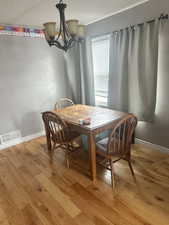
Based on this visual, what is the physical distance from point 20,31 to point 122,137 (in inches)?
107

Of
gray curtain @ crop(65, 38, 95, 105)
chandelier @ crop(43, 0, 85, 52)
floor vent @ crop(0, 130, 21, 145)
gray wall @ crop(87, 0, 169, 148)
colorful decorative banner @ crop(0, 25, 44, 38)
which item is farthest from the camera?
gray curtain @ crop(65, 38, 95, 105)

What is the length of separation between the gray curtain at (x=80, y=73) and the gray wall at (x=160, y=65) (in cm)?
63

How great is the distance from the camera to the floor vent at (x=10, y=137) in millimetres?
3268

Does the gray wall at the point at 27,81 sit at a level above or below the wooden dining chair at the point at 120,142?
above

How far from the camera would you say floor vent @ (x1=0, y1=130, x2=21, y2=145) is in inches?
129

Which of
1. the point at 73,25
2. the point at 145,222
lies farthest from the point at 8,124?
the point at 145,222

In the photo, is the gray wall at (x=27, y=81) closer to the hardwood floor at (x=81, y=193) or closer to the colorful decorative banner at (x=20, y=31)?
the colorful decorative banner at (x=20, y=31)

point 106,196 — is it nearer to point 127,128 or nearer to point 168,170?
point 127,128

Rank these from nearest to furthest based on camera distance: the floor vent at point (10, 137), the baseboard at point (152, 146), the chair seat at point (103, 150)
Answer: the chair seat at point (103, 150) < the baseboard at point (152, 146) < the floor vent at point (10, 137)

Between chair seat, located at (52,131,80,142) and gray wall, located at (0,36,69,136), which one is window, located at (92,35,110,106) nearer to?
gray wall, located at (0,36,69,136)

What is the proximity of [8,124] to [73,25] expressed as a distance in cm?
232

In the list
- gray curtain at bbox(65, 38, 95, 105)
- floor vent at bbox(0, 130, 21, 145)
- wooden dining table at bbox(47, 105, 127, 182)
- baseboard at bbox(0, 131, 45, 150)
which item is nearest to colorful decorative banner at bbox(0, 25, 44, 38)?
gray curtain at bbox(65, 38, 95, 105)

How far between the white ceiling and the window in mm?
459

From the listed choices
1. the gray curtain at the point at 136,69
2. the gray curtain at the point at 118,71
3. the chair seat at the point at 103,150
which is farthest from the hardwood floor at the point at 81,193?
the gray curtain at the point at 118,71
